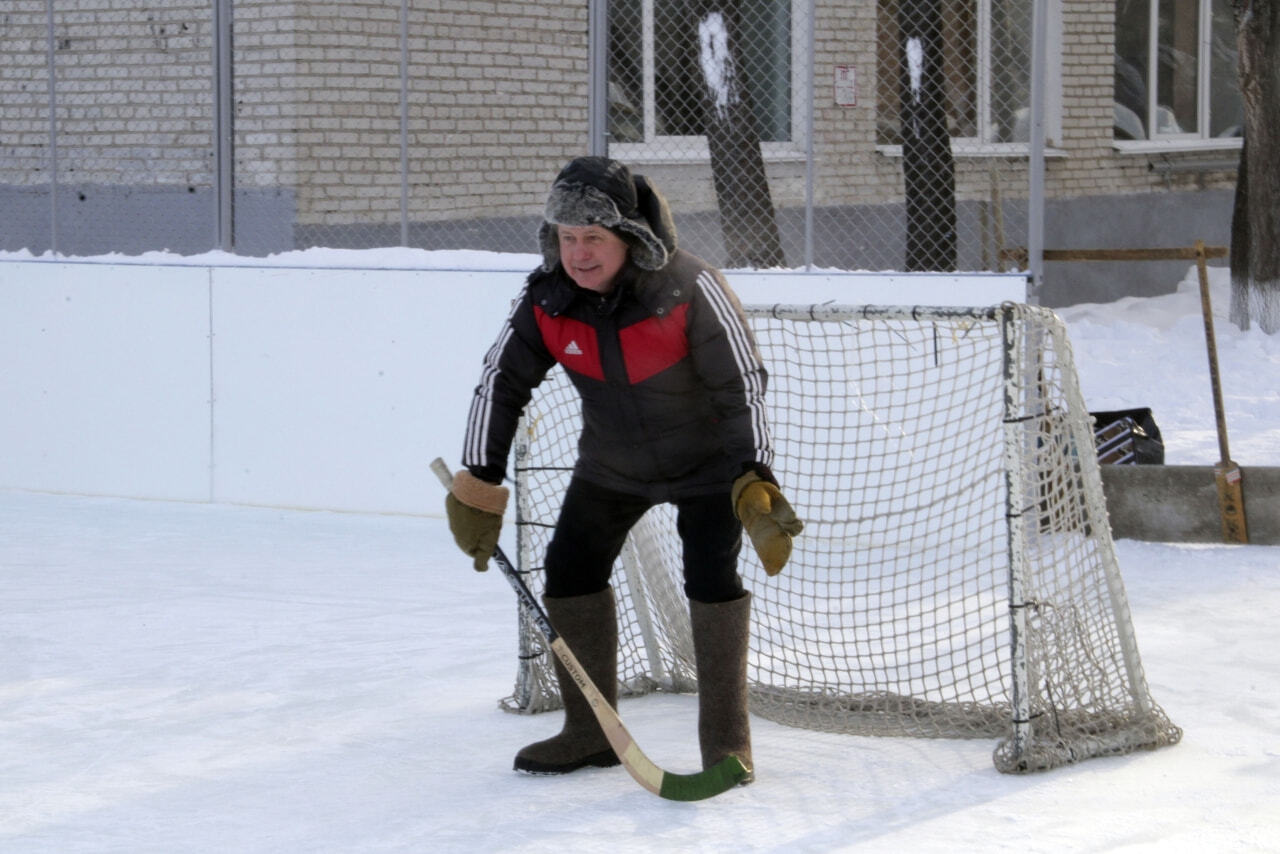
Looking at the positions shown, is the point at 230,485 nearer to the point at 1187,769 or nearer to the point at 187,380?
the point at 187,380

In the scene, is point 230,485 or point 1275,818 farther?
point 230,485

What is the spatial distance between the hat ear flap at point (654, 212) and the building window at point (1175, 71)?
11935 millimetres

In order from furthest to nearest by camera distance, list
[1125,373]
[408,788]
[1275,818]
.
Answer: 1. [1125,373]
2. [408,788]
3. [1275,818]

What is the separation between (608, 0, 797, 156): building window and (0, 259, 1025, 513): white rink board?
9.65 feet

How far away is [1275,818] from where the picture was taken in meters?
3.51

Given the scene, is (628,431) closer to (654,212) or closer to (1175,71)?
(654,212)

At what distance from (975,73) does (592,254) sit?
9192 mm

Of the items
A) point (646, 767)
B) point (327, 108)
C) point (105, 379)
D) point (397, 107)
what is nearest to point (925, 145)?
point (397, 107)

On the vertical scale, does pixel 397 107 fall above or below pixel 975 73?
below

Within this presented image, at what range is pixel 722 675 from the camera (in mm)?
3668

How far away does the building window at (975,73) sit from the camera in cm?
1151

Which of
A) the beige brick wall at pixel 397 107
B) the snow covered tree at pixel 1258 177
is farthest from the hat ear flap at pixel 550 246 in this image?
the snow covered tree at pixel 1258 177

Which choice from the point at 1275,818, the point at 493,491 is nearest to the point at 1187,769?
the point at 1275,818

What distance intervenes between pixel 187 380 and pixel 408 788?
433 cm
